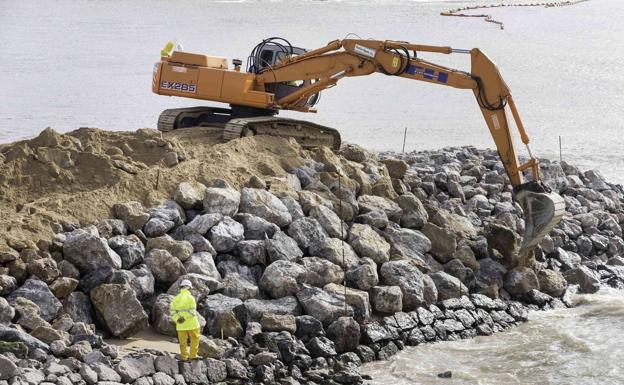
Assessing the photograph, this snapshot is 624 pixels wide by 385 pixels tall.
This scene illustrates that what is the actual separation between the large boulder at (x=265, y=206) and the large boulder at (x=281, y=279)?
123 centimetres

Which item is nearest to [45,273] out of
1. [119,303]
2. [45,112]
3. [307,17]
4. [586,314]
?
[119,303]

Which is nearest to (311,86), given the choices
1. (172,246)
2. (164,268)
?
(172,246)

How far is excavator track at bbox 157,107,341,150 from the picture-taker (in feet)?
62.1

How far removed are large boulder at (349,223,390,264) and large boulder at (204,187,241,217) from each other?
1.84 m

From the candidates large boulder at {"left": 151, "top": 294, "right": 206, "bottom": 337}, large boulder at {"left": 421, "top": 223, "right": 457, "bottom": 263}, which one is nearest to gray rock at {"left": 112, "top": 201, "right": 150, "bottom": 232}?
large boulder at {"left": 151, "top": 294, "right": 206, "bottom": 337}

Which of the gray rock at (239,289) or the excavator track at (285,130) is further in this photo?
the excavator track at (285,130)

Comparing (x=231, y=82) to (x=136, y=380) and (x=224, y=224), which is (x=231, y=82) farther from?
(x=136, y=380)

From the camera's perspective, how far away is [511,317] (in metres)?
16.2

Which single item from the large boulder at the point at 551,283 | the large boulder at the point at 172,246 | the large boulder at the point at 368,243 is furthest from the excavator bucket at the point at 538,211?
the large boulder at the point at 172,246

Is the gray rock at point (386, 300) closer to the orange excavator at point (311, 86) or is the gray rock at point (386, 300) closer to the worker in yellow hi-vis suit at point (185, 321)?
the orange excavator at point (311, 86)

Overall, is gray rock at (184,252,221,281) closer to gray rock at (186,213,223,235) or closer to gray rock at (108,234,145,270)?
gray rock at (186,213,223,235)

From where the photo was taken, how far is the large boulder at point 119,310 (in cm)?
1342

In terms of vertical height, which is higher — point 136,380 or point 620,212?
point 620,212

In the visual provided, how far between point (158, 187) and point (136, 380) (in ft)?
15.8
